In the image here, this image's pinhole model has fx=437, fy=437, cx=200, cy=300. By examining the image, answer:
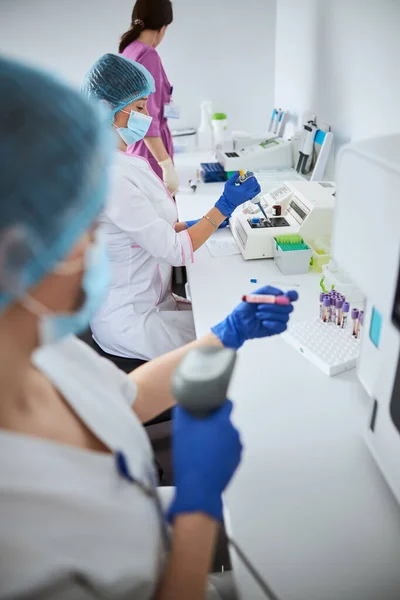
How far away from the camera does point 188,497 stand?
2.07ft

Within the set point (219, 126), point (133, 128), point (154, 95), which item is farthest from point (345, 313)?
point (219, 126)

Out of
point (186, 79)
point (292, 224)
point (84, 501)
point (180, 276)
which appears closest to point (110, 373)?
point (84, 501)

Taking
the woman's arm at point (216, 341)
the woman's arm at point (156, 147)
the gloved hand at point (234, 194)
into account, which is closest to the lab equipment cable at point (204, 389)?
the woman's arm at point (216, 341)

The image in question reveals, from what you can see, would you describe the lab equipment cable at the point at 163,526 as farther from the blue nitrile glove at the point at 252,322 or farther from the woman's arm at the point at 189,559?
the blue nitrile glove at the point at 252,322

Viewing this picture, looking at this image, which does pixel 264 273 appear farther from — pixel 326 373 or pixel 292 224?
pixel 326 373

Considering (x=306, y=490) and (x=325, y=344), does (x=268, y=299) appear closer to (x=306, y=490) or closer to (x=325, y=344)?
(x=325, y=344)

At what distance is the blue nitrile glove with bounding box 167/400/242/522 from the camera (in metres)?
0.63

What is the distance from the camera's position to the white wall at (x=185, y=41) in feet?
10.3

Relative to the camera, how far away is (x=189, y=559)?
0.62 meters

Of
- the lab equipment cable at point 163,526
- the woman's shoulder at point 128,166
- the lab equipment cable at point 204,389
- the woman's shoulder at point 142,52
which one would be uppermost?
the woman's shoulder at point 142,52

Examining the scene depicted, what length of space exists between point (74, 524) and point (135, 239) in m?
0.95

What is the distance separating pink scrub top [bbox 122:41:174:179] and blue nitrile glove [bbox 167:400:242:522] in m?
1.98

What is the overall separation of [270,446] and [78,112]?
658mm

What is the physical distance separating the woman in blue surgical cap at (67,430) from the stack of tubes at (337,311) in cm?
53
